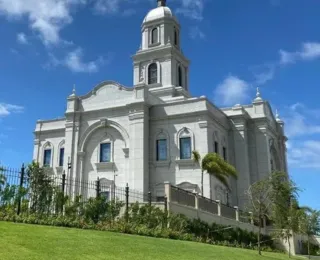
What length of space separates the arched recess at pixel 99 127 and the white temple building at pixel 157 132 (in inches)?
3.2

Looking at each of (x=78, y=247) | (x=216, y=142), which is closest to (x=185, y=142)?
(x=216, y=142)

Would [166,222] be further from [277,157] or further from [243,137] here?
[277,157]

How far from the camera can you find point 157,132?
33562 millimetres

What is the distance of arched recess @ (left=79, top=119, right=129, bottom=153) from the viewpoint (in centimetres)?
3378

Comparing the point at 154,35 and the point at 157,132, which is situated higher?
the point at 154,35

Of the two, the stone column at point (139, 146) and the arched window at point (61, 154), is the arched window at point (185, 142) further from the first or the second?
the arched window at point (61, 154)

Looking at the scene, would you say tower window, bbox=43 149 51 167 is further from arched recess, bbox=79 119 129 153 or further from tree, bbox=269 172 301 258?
tree, bbox=269 172 301 258

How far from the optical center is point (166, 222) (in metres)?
20.9

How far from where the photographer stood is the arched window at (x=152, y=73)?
132 feet

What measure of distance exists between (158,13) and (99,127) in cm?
1374

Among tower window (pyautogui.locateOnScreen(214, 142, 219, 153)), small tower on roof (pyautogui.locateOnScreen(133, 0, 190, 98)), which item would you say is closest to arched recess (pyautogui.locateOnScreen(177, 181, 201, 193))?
tower window (pyautogui.locateOnScreen(214, 142, 219, 153))

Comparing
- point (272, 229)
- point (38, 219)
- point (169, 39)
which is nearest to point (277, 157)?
point (272, 229)

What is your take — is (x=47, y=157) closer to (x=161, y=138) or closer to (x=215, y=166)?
(x=161, y=138)

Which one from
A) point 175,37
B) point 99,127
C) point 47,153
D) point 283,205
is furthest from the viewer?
point 175,37
